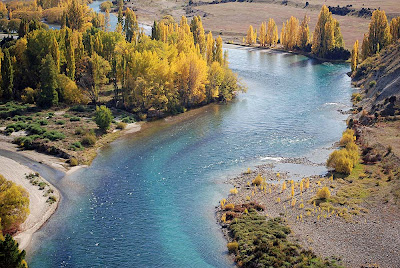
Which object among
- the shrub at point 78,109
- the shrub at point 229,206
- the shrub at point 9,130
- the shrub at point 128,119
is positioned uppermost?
the shrub at point 78,109

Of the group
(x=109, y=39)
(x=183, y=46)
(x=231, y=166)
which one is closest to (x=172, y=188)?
(x=231, y=166)

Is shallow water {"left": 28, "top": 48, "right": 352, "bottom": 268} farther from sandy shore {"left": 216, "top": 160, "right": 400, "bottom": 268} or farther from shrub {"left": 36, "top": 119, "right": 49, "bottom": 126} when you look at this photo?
shrub {"left": 36, "top": 119, "right": 49, "bottom": 126}

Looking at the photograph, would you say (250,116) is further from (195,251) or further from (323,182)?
(195,251)

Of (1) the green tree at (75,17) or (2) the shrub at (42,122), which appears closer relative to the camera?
(2) the shrub at (42,122)

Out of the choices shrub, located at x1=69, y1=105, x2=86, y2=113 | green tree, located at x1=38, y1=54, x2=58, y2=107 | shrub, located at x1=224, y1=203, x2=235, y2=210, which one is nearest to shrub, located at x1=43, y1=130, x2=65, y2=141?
shrub, located at x1=69, y1=105, x2=86, y2=113

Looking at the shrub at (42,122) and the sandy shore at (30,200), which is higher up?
the shrub at (42,122)

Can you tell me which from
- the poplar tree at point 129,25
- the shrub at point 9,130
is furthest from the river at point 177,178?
the poplar tree at point 129,25

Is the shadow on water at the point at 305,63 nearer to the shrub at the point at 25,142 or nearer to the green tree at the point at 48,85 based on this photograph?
the green tree at the point at 48,85
